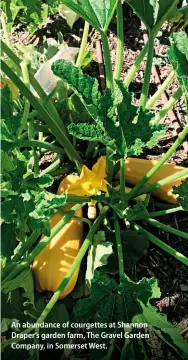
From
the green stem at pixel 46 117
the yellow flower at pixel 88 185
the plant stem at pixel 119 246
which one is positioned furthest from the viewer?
the yellow flower at pixel 88 185

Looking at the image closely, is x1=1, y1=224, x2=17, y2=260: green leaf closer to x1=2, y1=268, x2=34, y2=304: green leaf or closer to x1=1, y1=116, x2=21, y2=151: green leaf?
x1=2, y1=268, x2=34, y2=304: green leaf

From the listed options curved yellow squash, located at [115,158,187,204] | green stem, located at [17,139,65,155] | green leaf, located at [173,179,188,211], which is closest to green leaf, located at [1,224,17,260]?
green stem, located at [17,139,65,155]

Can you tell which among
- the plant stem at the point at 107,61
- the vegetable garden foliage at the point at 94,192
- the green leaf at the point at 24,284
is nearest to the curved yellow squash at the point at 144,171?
the vegetable garden foliage at the point at 94,192

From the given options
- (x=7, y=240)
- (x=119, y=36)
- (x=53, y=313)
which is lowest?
(x=53, y=313)

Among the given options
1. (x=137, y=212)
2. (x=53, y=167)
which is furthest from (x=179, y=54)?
(x=53, y=167)

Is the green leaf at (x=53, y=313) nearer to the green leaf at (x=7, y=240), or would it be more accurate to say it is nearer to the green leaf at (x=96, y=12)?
the green leaf at (x=7, y=240)

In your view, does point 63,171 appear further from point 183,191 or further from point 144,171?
point 183,191
